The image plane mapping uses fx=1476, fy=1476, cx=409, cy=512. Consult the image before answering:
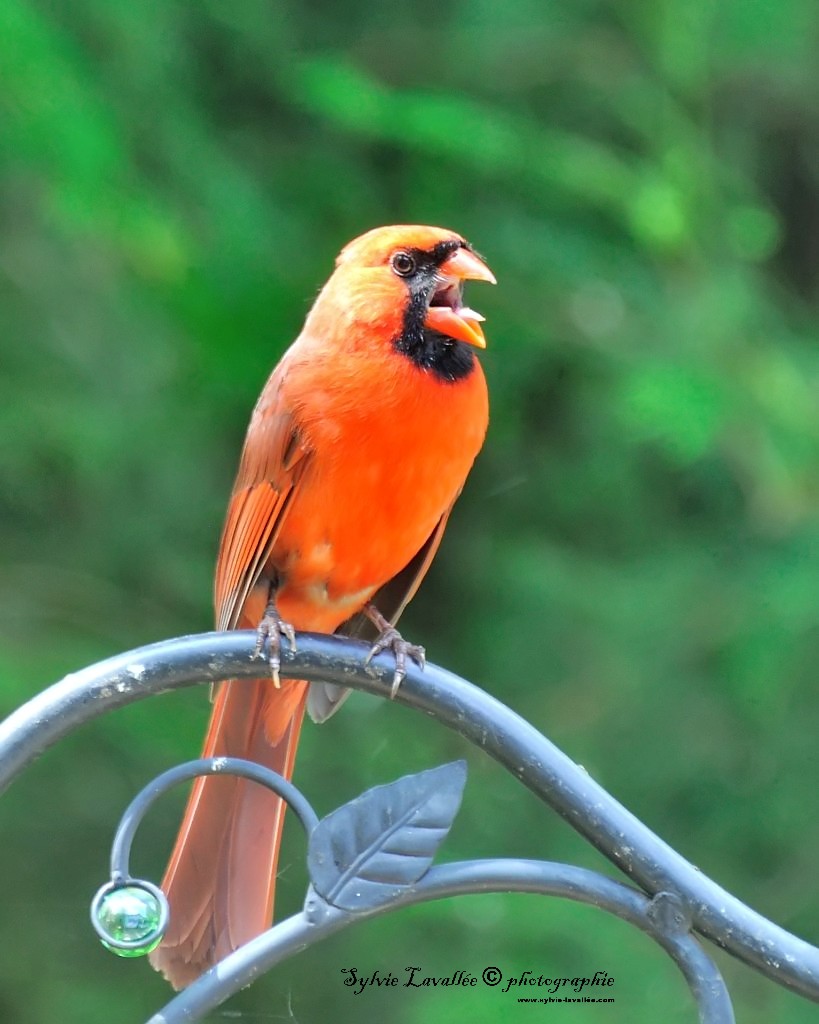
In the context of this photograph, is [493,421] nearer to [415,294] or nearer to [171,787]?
[415,294]

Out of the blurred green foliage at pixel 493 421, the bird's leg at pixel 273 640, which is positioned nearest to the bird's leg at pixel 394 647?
the bird's leg at pixel 273 640

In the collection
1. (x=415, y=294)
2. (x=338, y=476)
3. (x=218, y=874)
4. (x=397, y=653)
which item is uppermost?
(x=415, y=294)

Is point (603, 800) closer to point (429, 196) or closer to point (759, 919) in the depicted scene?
point (759, 919)

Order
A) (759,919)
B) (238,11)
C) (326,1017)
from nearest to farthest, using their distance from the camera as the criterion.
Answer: (759,919) < (238,11) < (326,1017)

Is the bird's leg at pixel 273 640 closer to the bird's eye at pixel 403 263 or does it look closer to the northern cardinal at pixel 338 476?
the northern cardinal at pixel 338 476

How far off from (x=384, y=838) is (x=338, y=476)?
0.83m

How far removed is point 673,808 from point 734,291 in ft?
4.21

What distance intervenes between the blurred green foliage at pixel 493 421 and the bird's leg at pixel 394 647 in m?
0.88

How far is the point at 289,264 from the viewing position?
3.49 m

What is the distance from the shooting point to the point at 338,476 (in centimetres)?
226

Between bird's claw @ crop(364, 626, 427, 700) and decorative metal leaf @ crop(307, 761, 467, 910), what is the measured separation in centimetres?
20

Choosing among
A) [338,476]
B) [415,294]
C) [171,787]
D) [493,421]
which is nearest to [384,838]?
[171,787]

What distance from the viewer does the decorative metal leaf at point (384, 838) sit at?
1.52 m

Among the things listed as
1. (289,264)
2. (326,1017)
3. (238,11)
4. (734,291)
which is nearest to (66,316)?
(289,264)
